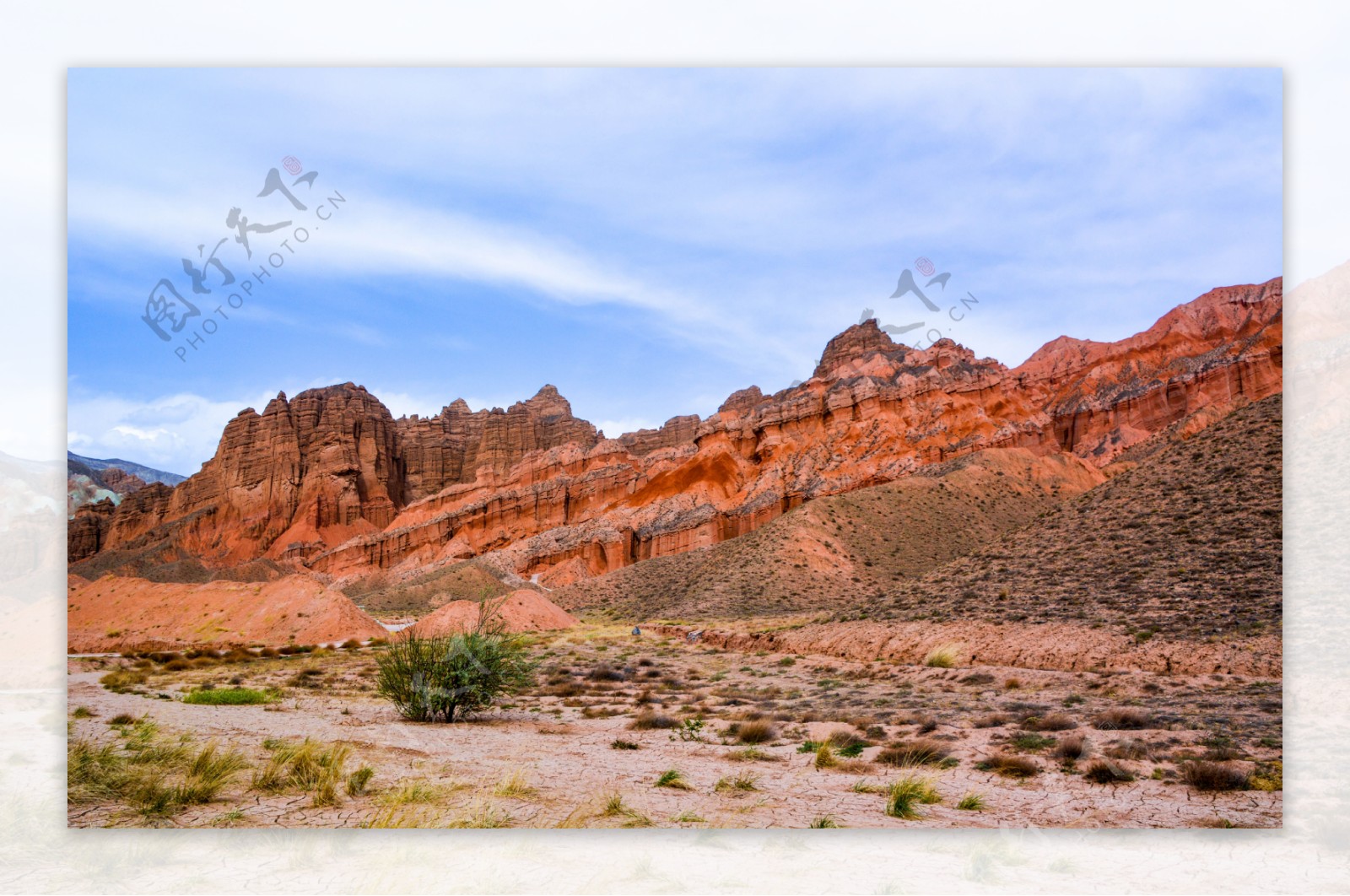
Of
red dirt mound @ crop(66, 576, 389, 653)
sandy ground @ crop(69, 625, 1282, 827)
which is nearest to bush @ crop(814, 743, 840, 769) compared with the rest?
sandy ground @ crop(69, 625, 1282, 827)

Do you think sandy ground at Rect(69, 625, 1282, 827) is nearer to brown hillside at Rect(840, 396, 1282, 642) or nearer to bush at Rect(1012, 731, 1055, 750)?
bush at Rect(1012, 731, 1055, 750)

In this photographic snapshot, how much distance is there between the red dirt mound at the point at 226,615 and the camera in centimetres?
2175

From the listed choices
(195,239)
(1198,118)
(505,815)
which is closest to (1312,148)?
(1198,118)

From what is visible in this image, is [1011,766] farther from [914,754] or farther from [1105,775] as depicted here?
[914,754]

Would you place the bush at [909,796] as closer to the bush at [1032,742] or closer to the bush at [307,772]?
the bush at [1032,742]

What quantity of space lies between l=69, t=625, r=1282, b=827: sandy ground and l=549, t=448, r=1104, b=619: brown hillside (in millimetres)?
22790

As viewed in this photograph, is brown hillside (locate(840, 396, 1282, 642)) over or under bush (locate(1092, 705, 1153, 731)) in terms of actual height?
over

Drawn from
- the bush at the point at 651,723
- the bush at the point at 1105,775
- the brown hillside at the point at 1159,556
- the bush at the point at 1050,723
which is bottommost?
the bush at the point at 651,723

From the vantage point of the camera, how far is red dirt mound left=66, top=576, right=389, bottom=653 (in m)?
21.8

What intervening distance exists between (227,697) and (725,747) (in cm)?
751

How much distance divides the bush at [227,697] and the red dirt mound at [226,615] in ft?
23.1

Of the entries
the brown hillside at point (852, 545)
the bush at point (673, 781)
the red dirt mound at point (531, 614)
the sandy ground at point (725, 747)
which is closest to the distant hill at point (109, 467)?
the sandy ground at point (725, 747)

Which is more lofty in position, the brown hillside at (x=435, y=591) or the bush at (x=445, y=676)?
the bush at (x=445, y=676)

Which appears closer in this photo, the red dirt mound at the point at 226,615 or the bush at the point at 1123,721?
the bush at the point at 1123,721
